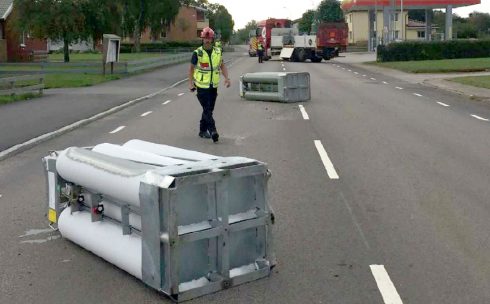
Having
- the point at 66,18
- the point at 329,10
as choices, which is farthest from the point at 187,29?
the point at 66,18

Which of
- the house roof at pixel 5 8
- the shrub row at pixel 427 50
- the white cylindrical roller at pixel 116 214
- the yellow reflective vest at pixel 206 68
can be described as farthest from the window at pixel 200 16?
the white cylindrical roller at pixel 116 214

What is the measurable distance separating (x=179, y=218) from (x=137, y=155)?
4.29 feet

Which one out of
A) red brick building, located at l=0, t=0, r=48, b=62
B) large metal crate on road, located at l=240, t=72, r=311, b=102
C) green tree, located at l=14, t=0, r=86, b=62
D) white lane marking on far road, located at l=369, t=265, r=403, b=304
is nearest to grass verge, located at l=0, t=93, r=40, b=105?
large metal crate on road, located at l=240, t=72, r=311, b=102

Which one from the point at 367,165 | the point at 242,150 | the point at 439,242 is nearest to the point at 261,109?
the point at 242,150

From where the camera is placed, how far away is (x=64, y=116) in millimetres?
18000

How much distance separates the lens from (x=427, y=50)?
54.0 metres

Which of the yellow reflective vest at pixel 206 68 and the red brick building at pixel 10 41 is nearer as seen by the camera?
the yellow reflective vest at pixel 206 68

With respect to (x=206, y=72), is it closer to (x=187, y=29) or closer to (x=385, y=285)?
(x=385, y=285)

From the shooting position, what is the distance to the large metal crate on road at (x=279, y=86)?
21.2 m

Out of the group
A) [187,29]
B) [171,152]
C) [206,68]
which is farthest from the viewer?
[187,29]

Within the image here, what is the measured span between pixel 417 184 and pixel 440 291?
405cm

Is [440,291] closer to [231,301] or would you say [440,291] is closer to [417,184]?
[231,301]

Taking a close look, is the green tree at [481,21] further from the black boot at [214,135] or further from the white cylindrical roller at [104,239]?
the white cylindrical roller at [104,239]

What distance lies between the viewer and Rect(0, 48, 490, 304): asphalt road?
5309 mm
